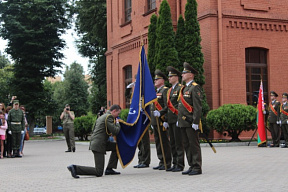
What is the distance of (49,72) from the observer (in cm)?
→ 3962

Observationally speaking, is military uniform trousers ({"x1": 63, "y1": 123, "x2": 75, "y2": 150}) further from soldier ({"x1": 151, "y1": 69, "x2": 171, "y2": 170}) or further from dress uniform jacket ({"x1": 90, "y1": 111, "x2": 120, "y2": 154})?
dress uniform jacket ({"x1": 90, "y1": 111, "x2": 120, "y2": 154})

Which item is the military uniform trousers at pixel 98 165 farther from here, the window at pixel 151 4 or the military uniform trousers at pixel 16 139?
the window at pixel 151 4

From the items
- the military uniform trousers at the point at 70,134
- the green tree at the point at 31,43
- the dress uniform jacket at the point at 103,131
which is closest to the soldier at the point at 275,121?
the military uniform trousers at the point at 70,134

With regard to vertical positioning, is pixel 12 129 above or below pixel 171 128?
below

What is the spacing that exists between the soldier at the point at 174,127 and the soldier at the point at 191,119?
47 centimetres

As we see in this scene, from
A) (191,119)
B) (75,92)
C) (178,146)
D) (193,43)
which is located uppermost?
(75,92)

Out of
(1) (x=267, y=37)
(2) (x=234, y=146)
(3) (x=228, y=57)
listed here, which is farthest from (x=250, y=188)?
(1) (x=267, y=37)

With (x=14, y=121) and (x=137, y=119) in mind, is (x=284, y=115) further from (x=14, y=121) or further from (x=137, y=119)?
(x=14, y=121)

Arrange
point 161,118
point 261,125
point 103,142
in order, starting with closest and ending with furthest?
point 103,142 < point 161,118 < point 261,125

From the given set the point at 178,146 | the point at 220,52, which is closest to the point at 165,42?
the point at 220,52

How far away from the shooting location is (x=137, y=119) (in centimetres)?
1056

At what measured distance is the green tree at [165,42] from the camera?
66.9 ft

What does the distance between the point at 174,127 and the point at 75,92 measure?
2162 inches

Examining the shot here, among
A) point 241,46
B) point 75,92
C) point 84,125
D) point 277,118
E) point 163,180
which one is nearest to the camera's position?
point 163,180
